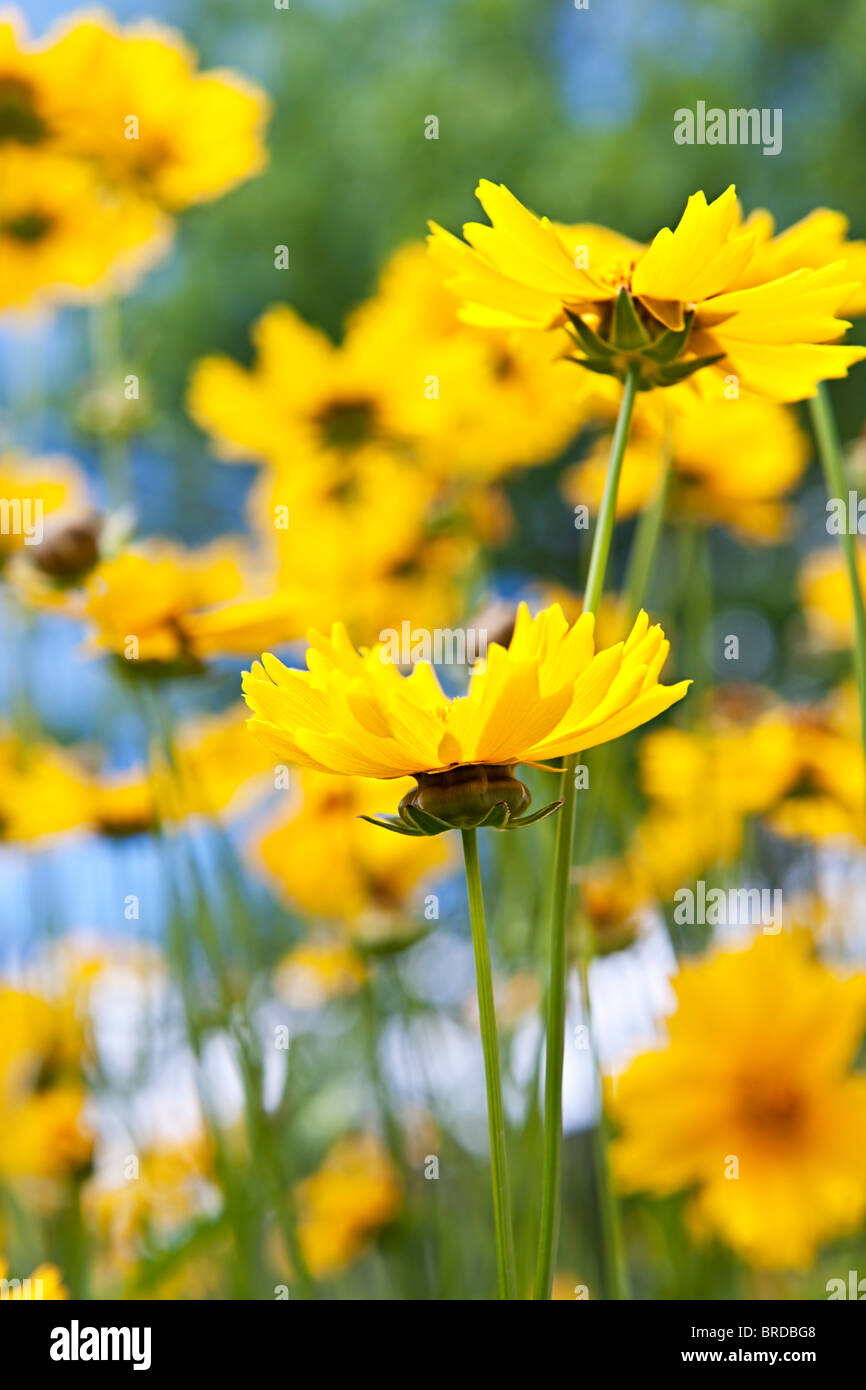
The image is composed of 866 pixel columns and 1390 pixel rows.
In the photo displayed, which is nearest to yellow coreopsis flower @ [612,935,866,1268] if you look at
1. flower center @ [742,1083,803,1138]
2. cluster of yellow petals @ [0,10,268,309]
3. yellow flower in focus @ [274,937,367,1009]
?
flower center @ [742,1083,803,1138]

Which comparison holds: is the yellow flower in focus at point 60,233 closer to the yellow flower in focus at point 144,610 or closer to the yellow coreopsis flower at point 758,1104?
the yellow flower in focus at point 144,610

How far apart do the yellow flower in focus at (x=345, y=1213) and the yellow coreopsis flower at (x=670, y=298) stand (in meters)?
0.49

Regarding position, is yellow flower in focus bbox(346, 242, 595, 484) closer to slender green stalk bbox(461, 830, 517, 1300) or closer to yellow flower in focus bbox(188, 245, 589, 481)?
yellow flower in focus bbox(188, 245, 589, 481)

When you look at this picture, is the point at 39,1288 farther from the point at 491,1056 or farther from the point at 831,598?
the point at 831,598

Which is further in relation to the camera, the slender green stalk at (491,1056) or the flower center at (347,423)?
the flower center at (347,423)

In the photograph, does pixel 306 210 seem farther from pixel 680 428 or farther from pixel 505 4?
pixel 680 428

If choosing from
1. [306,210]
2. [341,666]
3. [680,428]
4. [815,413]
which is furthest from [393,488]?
[306,210]

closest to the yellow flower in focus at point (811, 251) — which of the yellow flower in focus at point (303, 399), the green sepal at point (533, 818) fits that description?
the green sepal at point (533, 818)

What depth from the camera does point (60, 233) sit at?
27.4 inches

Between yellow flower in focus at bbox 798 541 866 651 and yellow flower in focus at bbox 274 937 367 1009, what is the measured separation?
0.81 feet

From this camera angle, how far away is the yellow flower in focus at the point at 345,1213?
69 cm

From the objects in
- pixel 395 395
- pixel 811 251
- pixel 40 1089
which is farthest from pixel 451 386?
pixel 40 1089
